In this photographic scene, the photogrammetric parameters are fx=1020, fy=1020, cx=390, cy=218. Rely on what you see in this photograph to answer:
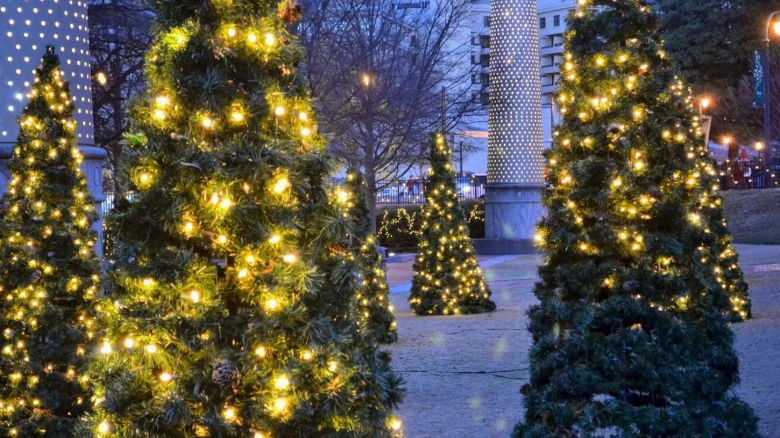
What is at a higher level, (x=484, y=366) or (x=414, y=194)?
(x=414, y=194)

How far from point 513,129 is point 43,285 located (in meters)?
24.4

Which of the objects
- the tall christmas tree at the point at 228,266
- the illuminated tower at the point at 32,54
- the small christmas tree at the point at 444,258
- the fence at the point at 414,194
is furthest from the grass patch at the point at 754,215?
the tall christmas tree at the point at 228,266

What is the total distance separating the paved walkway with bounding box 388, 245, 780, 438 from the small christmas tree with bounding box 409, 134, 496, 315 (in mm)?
332

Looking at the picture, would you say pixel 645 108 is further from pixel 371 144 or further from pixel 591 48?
pixel 371 144

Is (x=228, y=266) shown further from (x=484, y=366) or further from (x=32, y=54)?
(x=32, y=54)

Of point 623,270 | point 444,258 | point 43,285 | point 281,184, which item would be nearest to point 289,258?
point 281,184

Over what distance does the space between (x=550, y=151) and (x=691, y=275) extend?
1425mm

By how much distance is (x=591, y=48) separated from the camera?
7824mm

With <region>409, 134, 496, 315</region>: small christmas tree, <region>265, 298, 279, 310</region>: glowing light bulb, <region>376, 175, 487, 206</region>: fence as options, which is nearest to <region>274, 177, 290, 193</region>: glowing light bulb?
<region>265, 298, 279, 310</region>: glowing light bulb

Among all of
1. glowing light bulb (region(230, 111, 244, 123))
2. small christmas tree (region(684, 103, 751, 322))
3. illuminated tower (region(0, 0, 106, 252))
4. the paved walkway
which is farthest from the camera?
small christmas tree (region(684, 103, 751, 322))

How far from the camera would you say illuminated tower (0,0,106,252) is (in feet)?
37.5

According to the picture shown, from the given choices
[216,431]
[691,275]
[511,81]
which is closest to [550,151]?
[691,275]

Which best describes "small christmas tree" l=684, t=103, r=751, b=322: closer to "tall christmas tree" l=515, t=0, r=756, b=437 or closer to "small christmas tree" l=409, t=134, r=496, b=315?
"small christmas tree" l=409, t=134, r=496, b=315

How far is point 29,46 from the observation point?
38.3 feet
